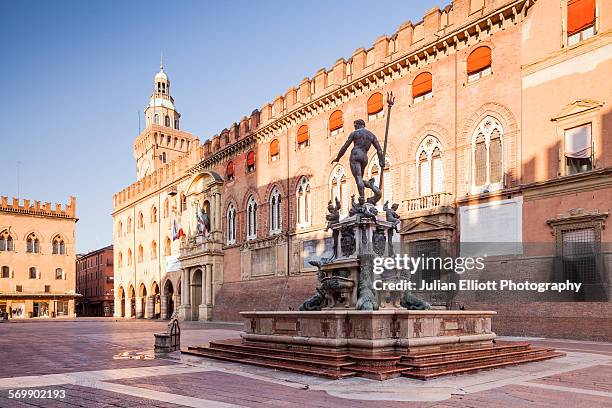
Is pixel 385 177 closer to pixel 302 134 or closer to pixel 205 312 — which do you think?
pixel 302 134

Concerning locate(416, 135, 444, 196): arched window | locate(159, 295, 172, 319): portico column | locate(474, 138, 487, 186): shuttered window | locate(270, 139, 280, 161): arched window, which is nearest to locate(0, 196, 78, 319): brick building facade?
→ locate(159, 295, 172, 319): portico column

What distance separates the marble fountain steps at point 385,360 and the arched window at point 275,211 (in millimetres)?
23129

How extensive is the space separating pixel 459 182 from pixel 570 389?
15.6 metres

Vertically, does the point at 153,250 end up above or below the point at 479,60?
below

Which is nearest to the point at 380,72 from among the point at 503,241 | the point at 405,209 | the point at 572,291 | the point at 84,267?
the point at 405,209

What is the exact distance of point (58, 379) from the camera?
1069 cm

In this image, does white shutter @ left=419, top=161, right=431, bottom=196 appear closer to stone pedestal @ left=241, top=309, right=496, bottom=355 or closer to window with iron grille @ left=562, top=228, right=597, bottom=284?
window with iron grille @ left=562, top=228, right=597, bottom=284

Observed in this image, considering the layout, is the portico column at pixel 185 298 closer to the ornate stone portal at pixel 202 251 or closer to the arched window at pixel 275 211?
the ornate stone portal at pixel 202 251

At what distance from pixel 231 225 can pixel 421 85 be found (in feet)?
66.3

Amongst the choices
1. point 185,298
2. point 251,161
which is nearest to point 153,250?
point 185,298

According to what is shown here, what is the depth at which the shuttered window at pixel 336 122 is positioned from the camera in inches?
1257

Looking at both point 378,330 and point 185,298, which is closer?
point 378,330

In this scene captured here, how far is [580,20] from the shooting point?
20.6 metres

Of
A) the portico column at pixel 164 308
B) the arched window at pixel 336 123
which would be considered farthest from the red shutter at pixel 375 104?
the portico column at pixel 164 308
